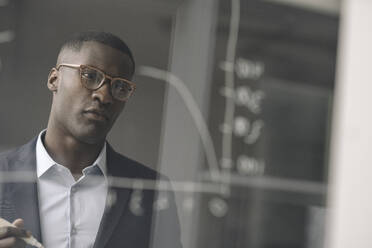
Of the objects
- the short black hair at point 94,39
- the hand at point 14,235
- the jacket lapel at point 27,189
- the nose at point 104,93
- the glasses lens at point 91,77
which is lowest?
the hand at point 14,235

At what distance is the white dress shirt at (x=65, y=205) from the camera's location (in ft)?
2.58

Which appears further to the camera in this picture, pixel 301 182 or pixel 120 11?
pixel 301 182

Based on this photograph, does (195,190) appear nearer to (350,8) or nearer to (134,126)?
(134,126)

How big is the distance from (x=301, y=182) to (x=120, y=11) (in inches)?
23.0

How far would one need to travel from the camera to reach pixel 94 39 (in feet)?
2.72

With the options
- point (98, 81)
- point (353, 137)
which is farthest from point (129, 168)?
point (353, 137)

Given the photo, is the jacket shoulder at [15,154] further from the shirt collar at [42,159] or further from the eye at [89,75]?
the eye at [89,75]

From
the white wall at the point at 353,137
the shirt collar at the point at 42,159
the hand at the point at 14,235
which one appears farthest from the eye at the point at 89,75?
the white wall at the point at 353,137

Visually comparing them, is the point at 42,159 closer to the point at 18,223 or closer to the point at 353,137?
the point at 18,223

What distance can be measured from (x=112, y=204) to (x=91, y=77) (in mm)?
224

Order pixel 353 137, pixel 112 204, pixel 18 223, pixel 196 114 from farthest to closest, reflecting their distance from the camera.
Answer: pixel 353 137 < pixel 196 114 < pixel 112 204 < pixel 18 223

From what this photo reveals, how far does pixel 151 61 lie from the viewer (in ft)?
3.04

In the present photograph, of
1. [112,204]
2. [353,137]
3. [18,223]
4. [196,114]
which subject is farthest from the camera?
[353,137]

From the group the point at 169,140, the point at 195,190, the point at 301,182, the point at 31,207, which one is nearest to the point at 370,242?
the point at 301,182
